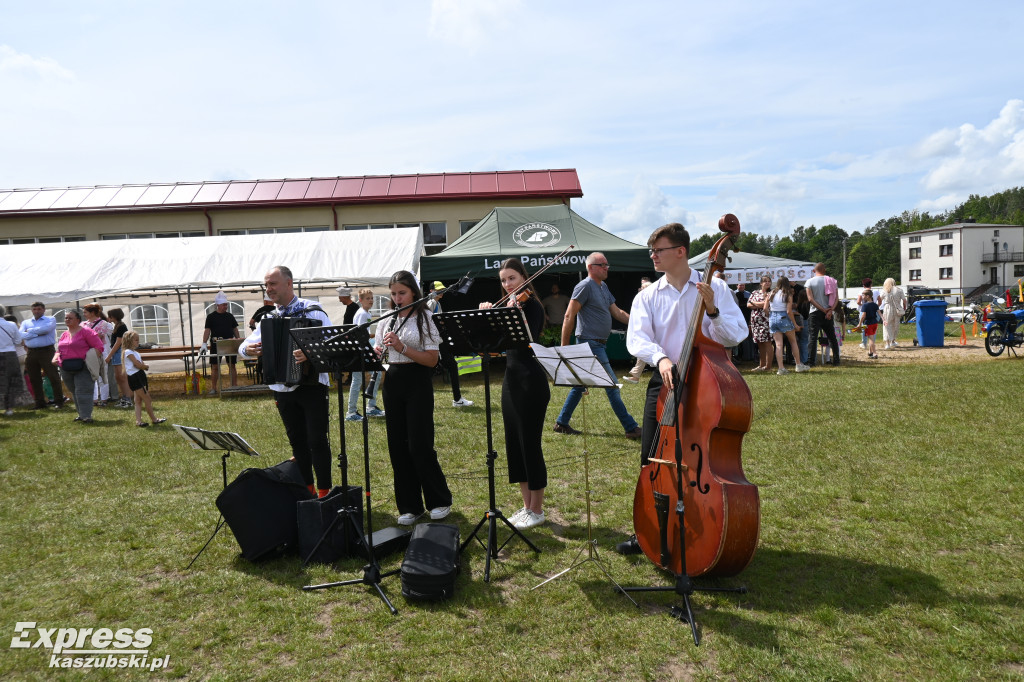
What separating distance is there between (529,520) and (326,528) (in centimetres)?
140

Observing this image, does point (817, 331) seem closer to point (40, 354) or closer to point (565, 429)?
point (565, 429)

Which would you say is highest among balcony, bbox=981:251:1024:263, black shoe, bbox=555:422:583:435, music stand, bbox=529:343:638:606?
balcony, bbox=981:251:1024:263

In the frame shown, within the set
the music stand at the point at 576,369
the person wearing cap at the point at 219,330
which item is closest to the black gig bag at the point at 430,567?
the music stand at the point at 576,369

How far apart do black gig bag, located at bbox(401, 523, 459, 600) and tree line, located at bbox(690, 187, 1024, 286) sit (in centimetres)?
8547

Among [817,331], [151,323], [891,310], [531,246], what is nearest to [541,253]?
[531,246]

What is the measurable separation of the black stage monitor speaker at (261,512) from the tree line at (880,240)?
3362 inches

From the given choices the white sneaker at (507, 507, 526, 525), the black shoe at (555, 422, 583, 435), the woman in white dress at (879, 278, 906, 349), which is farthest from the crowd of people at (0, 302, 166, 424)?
the woman in white dress at (879, 278, 906, 349)

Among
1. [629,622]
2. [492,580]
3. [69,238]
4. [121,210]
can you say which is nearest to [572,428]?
[492,580]

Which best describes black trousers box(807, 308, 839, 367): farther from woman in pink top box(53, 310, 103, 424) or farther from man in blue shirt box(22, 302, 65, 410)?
man in blue shirt box(22, 302, 65, 410)

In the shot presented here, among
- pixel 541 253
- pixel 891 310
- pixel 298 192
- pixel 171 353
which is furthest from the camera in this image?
pixel 298 192

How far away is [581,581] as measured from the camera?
382 cm

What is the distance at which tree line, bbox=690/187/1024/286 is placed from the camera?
310 ft

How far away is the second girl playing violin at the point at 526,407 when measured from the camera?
14.8 ft

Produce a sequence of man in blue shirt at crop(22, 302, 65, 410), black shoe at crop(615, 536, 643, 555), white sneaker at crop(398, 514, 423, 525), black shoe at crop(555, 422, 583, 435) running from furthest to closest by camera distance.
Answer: man in blue shirt at crop(22, 302, 65, 410)
black shoe at crop(555, 422, 583, 435)
white sneaker at crop(398, 514, 423, 525)
black shoe at crop(615, 536, 643, 555)
